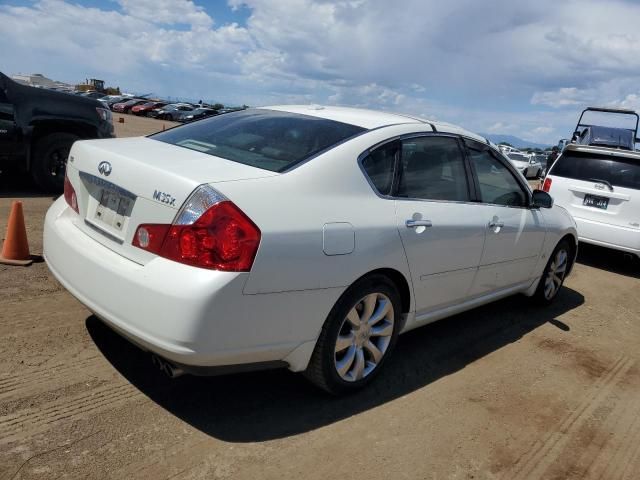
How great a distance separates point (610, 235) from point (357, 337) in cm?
577

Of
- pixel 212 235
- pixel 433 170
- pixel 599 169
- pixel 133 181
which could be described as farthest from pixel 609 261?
pixel 133 181

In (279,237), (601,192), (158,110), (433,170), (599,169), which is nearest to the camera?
(279,237)

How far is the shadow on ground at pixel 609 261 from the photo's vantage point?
8097 millimetres

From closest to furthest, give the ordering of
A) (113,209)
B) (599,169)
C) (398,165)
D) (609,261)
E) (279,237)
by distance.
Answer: (279,237)
(113,209)
(398,165)
(599,169)
(609,261)

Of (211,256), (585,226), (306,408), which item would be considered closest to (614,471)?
(306,408)

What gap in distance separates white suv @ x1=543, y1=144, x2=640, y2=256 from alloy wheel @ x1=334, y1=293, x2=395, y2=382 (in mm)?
5468

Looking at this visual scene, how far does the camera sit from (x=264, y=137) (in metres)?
3.51

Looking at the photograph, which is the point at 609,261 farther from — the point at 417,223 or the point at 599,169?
the point at 417,223

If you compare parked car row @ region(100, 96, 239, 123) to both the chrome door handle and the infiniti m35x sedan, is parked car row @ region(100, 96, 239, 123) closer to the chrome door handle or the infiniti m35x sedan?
the infiniti m35x sedan

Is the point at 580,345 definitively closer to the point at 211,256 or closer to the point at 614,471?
the point at 614,471

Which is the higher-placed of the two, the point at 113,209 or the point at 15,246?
the point at 113,209

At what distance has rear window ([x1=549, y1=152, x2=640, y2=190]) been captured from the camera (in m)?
7.73

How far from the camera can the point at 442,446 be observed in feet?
10.1

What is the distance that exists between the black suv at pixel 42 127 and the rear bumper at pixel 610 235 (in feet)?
23.0
